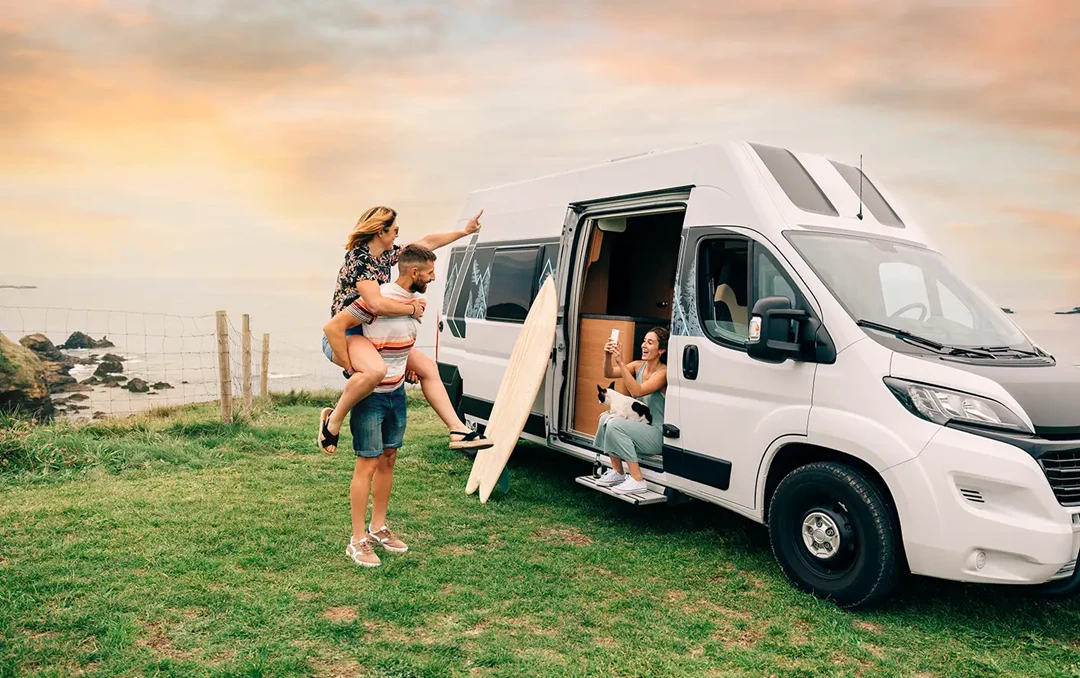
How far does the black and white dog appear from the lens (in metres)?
5.92

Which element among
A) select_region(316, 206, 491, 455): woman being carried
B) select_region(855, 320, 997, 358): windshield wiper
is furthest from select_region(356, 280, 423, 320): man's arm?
select_region(855, 320, 997, 358): windshield wiper

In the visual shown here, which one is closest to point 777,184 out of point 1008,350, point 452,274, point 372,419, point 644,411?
point 1008,350

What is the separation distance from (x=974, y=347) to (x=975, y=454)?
92cm

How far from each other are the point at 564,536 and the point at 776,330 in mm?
2326

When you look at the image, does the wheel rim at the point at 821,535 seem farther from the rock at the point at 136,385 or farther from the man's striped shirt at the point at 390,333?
the rock at the point at 136,385

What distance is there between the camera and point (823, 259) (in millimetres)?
4762

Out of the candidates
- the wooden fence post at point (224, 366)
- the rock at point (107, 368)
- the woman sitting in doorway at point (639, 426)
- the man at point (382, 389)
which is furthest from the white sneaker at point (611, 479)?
the rock at point (107, 368)

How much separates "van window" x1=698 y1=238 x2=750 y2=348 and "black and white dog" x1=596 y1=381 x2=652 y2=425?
968 millimetres

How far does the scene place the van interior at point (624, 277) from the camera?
6809 mm

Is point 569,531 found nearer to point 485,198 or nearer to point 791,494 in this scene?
point 791,494

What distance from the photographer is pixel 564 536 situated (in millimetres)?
5777

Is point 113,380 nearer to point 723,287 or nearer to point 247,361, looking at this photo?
point 247,361

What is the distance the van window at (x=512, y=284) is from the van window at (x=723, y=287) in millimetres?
2049

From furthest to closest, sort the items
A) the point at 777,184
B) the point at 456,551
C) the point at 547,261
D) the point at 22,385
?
1. the point at 22,385
2. the point at 547,261
3. the point at 456,551
4. the point at 777,184
